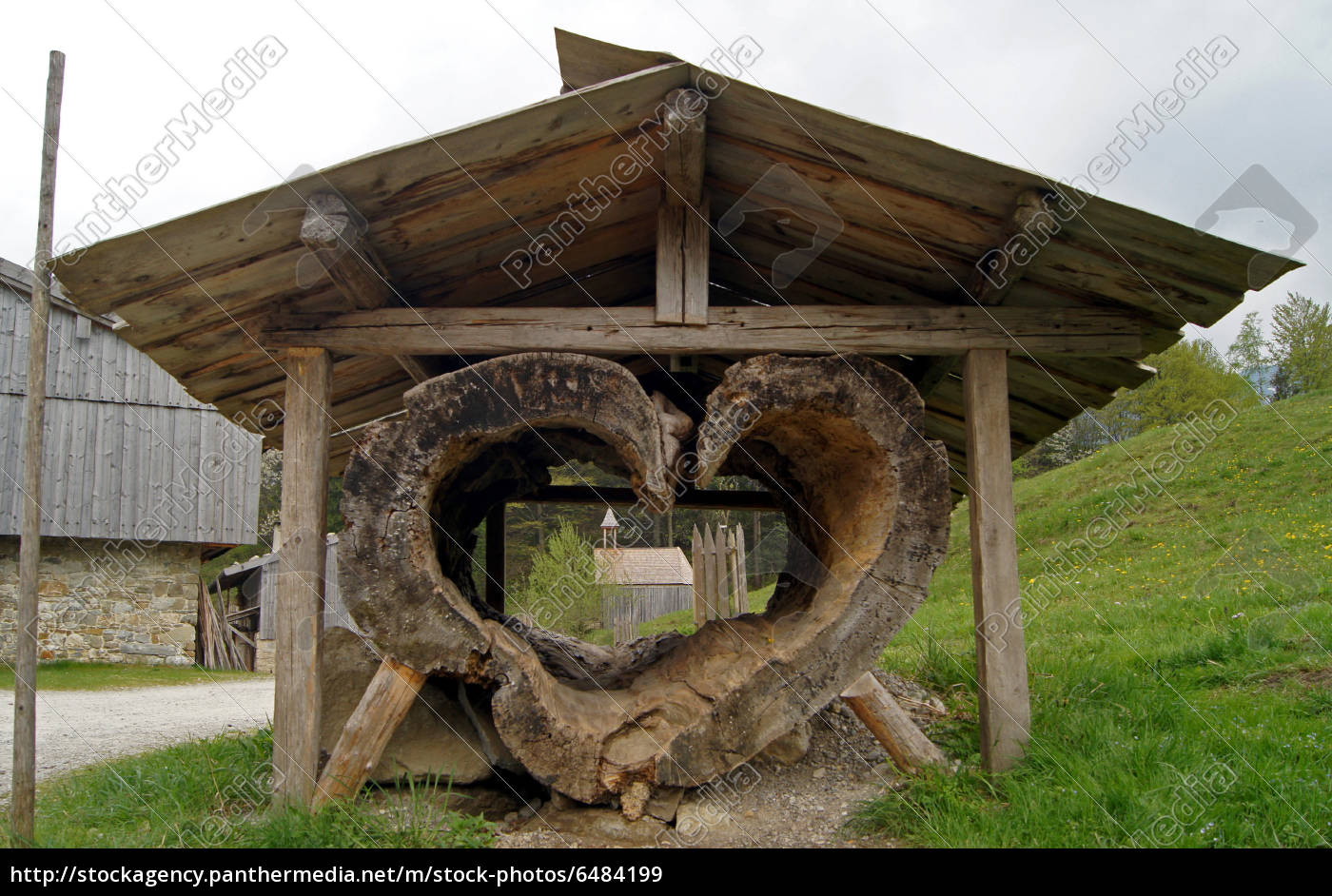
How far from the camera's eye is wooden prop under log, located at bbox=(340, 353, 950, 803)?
147 inches

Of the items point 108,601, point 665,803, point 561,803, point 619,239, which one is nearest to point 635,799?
point 665,803

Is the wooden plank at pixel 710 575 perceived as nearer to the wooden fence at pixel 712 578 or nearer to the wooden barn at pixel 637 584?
the wooden fence at pixel 712 578

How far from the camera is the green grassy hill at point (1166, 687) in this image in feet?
11.0

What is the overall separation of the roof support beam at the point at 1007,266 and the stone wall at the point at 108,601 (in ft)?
39.8

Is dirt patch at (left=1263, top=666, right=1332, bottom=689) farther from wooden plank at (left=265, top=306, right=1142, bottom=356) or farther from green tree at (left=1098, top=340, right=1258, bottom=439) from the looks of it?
green tree at (left=1098, top=340, right=1258, bottom=439)

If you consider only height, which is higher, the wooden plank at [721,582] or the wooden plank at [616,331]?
the wooden plank at [616,331]

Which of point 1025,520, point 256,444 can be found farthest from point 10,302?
point 1025,520

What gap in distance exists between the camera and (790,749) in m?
4.71

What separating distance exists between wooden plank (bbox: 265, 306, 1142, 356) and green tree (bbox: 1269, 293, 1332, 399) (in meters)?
27.2

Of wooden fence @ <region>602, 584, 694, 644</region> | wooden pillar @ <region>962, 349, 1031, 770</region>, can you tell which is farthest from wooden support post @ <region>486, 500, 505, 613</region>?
wooden fence @ <region>602, 584, 694, 644</region>

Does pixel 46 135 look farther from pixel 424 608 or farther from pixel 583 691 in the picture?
pixel 583 691

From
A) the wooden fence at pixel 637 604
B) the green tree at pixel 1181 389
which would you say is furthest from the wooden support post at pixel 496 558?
the green tree at pixel 1181 389

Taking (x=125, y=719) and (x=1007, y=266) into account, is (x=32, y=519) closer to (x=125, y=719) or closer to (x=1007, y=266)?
(x=1007, y=266)

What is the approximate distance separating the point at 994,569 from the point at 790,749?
148cm
